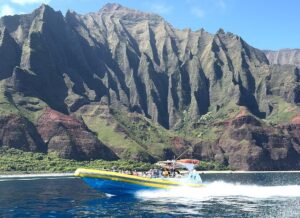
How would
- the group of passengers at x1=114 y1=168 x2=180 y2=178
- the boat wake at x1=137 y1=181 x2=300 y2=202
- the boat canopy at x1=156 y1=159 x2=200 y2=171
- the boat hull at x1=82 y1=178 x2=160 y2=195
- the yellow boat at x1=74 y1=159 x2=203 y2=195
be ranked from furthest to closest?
the boat canopy at x1=156 y1=159 x2=200 y2=171 → the group of passengers at x1=114 y1=168 x2=180 y2=178 → the boat wake at x1=137 y1=181 x2=300 y2=202 → the boat hull at x1=82 y1=178 x2=160 y2=195 → the yellow boat at x1=74 y1=159 x2=203 y2=195

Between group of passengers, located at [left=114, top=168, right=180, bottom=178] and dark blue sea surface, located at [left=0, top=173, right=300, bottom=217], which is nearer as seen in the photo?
dark blue sea surface, located at [left=0, top=173, right=300, bottom=217]

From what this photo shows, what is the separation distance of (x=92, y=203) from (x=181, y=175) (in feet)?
59.5

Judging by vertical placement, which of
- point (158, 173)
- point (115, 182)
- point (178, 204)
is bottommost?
point (178, 204)

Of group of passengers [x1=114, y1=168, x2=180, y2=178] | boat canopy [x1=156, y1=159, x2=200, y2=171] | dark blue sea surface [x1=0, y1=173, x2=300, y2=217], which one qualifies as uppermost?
boat canopy [x1=156, y1=159, x2=200, y2=171]

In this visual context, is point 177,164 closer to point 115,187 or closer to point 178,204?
point 115,187

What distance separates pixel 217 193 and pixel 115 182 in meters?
19.9

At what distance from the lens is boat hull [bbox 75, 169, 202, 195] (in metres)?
76.9

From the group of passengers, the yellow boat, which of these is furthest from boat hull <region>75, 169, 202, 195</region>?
the group of passengers

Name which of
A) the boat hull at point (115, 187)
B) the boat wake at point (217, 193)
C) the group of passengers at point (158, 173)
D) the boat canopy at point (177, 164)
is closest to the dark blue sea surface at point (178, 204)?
the boat wake at point (217, 193)

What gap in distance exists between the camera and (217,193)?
3356 inches

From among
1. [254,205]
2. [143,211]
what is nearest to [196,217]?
[143,211]

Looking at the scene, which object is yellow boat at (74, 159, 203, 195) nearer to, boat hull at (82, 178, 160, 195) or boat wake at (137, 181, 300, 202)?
boat hull at (82, 178, 160, 195)

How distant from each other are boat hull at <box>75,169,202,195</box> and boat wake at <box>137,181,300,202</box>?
1348 millimetres

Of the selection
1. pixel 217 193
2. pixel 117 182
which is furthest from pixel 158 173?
pixel 217 193
